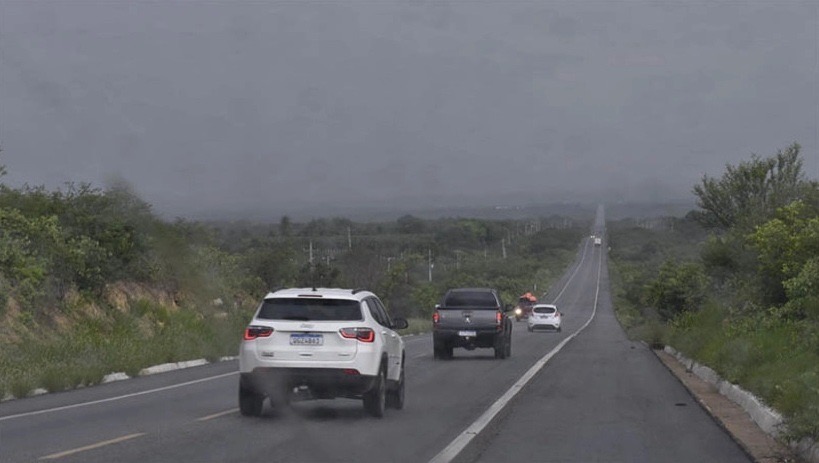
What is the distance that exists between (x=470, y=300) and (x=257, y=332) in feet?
62.9

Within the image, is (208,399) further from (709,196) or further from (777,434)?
(709,196)

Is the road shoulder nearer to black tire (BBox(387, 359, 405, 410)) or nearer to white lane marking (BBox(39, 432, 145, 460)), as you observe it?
black tire (BBox(387, 359, 405, 410))

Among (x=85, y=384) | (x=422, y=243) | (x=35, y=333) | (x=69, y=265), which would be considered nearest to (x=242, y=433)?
(x=85, y=384)

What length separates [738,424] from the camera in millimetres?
18656

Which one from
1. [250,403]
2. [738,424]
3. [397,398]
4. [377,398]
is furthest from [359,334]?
[738,424]

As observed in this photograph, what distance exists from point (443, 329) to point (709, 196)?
78.0 feet

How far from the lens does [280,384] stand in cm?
1800

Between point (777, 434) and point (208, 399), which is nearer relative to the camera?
point (777, 434)

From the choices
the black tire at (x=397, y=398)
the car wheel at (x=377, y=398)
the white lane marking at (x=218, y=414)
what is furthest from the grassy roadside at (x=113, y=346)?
the car wheel at (x=377, y=398)

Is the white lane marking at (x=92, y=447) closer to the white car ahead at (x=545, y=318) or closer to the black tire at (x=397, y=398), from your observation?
the black tire at (x=397, y=398)

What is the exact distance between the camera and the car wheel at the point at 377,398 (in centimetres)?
1842

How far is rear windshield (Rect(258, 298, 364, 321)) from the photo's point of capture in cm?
1831

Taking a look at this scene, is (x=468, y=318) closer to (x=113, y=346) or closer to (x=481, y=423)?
(x=113, y=346)

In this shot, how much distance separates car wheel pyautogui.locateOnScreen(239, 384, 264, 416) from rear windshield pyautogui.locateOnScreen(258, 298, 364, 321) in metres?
1.18
